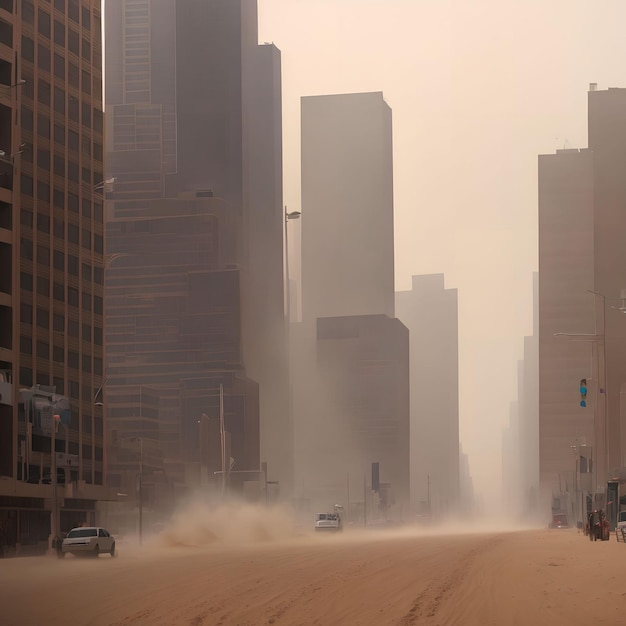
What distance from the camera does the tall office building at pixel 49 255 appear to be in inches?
4136

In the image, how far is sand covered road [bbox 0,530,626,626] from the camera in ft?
111

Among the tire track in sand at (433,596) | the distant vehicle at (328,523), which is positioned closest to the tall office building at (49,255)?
the distant vehicle at (328,523)

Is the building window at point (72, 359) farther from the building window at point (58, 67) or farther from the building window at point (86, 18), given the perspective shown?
the building window at point (86, 18)

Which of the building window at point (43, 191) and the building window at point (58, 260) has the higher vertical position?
the building window at point (43, 191)

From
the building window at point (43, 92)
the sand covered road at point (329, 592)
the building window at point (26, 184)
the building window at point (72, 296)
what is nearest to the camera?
the sand covered road at point (329, 592)

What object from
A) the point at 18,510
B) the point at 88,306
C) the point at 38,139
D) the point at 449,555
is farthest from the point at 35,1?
the point at 449,555

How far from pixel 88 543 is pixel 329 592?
3182cm

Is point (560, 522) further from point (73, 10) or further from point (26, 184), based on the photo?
point (73, 10)

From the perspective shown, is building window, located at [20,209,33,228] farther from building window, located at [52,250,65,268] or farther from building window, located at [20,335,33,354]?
building window, located at [20,335,33,354]

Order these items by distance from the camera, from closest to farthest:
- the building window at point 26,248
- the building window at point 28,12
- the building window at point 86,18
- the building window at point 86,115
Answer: the building window at point 28,12, the building window at point 26,248, the building window at point 86,115, the building window at point 86,18

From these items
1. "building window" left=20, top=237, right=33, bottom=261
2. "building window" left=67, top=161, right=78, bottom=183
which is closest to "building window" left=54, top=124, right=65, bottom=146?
"building window" left=67, top=161, right=78, bottom=183

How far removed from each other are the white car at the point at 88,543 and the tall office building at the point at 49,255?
1062 inches

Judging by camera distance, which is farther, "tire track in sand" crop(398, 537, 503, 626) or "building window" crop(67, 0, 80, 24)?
"building window" crop(67, 0, 80, 24)

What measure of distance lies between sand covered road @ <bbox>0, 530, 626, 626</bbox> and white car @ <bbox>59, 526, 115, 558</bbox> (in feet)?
39.6
